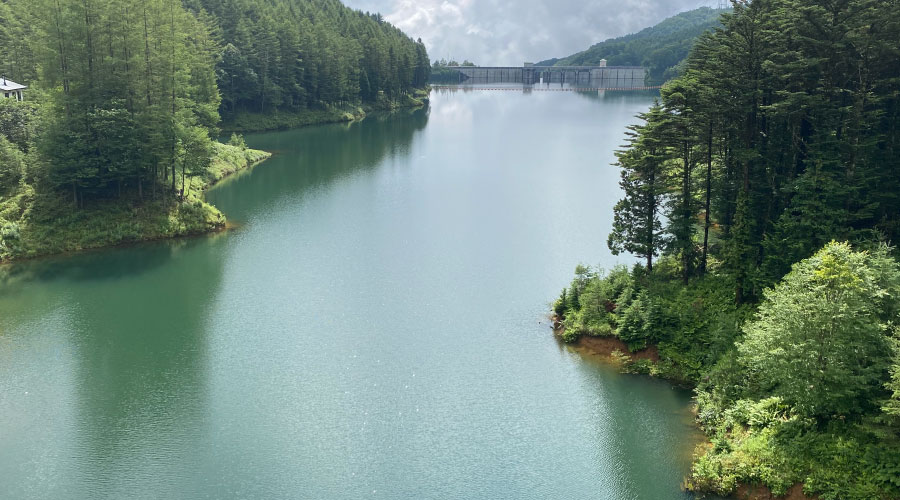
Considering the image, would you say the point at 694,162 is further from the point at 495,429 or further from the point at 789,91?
the point at 495,429

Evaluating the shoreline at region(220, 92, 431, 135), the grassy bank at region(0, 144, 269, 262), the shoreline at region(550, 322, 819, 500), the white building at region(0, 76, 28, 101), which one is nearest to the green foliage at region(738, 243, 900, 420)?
the shoreline at region(550, 322, 819, 500)

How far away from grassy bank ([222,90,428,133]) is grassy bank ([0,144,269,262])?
56.5m

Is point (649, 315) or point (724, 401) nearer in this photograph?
point (724, 401)

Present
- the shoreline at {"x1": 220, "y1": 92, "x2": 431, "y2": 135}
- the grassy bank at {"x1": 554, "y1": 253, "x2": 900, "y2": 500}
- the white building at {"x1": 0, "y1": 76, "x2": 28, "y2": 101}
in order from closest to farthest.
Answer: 1. the grassy bank at {"x1": 554, "y1": 253, "x2": 900, "y2": 500}
2. the white building at {"x1": 0, "y1": 76, "x2": 28, "y2": 101}
3. the shoreline at {"x1": 220, "y1": 92, "x2": 431, "y2": 135}

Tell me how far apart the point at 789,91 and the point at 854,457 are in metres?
A: 18.8

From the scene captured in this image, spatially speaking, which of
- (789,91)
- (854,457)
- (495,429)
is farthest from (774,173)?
(495,429)

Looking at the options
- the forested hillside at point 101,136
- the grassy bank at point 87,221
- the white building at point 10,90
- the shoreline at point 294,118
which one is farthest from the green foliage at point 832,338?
the shoreline at point 294,118

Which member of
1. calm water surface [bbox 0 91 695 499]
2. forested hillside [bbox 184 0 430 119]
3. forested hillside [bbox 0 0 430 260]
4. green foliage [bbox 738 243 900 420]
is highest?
forested hillside [bbox 184 0 430 119]

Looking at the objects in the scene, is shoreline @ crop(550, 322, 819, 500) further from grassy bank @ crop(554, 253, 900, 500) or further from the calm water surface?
the calm water surface

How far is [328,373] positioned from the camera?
33875mm

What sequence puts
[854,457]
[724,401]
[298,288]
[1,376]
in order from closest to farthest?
[854,457]
[724,401]
[1,376]
[298,288]

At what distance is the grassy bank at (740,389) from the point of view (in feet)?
75.6

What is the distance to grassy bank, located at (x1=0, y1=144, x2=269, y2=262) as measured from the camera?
163ft

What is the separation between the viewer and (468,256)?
51281 mm
